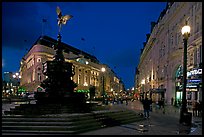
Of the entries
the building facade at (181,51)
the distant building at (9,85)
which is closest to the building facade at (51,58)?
the distant building at (9,85)

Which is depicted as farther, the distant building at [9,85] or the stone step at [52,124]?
the distant building at [9,85]

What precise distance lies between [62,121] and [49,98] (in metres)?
5.98

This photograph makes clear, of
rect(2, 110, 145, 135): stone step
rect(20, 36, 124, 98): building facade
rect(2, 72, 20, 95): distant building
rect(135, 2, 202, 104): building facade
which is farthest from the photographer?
rect(20, 36, 124, 98): building facade

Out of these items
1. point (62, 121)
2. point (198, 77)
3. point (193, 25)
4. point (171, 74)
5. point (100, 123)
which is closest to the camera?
point (62, 121)

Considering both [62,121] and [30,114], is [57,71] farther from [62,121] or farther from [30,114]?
[62,121]

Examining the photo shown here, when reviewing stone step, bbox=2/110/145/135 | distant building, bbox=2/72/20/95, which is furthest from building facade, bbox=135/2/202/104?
distant building, bbox=2/72/20/95

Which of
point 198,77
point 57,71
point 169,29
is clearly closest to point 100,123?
point 57,71

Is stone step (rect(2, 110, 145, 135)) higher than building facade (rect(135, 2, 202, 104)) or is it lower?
lower

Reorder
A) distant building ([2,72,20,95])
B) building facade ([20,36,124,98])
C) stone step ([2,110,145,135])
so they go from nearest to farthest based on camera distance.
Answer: stone step ([2,110,145,135]), distant building ([2,72,20,95]), building facade ([20,36,124,98])

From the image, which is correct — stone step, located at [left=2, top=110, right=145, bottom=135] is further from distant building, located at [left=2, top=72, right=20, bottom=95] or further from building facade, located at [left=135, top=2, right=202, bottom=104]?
distant building, located at [left=2, top=72, right=20, bottom=95]

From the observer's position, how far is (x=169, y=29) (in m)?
60.4

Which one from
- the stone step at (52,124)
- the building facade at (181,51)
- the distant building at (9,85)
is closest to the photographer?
the stone step at (52,124)

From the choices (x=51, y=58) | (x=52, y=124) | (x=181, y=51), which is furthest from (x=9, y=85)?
(x=52, y=124)

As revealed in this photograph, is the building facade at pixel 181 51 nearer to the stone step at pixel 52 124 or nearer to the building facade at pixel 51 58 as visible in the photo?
the stone step at pixel 52 124
